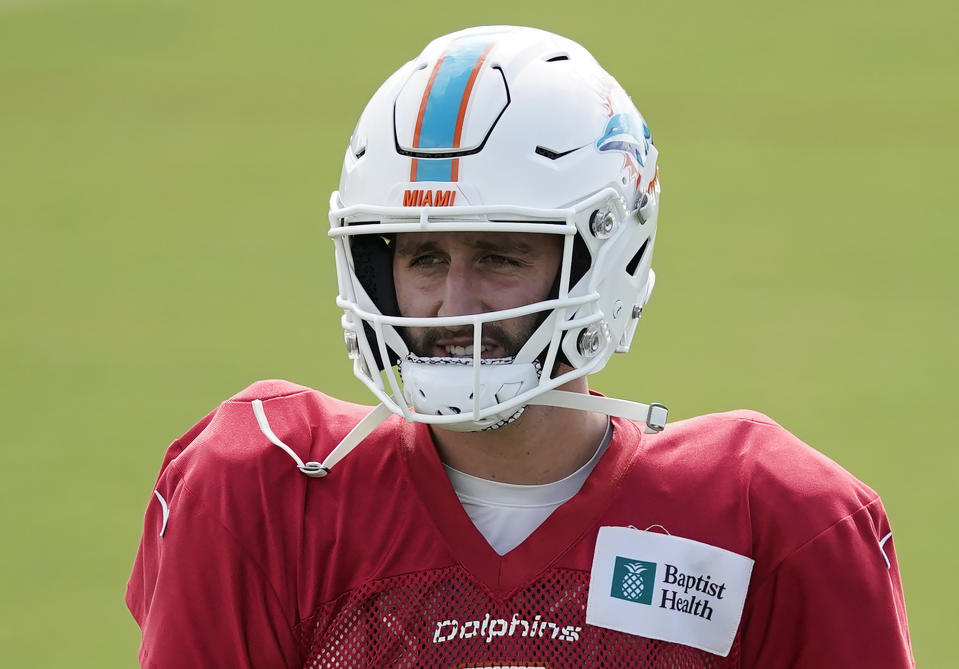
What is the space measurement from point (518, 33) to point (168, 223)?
459 centimetres

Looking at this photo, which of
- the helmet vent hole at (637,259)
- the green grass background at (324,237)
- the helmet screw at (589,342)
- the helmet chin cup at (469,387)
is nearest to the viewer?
the helmet chin cup at (469,387)

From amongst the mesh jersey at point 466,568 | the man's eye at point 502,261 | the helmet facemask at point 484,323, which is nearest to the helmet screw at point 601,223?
the helmet facemask at point 484,323

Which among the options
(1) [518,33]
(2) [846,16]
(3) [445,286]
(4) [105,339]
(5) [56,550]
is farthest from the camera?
(2) [846,16]

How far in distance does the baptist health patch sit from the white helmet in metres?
0.20

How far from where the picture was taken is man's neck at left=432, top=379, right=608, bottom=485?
86.4 inches

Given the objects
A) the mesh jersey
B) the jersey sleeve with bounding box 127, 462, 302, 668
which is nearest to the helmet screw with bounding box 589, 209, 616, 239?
the mesh jersey

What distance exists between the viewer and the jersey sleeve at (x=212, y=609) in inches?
82.1

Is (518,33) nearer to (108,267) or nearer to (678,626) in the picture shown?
(678,626)

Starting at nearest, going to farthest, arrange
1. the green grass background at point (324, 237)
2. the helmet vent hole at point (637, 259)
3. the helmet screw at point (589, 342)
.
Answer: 1. the helmet screw at point (589, 342)
2. the helmet vent hole at point (637, 259)
3. the green grass background at point (324, 237)

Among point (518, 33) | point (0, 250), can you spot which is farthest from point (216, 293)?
point (518, 33)

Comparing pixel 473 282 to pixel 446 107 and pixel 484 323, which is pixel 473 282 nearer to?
pixel 484 323

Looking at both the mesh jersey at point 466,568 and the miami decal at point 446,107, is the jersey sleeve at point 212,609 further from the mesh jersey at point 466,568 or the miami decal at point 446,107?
the miami decal at point 446,107

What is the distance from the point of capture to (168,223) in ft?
21.6

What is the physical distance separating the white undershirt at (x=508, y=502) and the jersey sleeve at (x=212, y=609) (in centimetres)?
31
